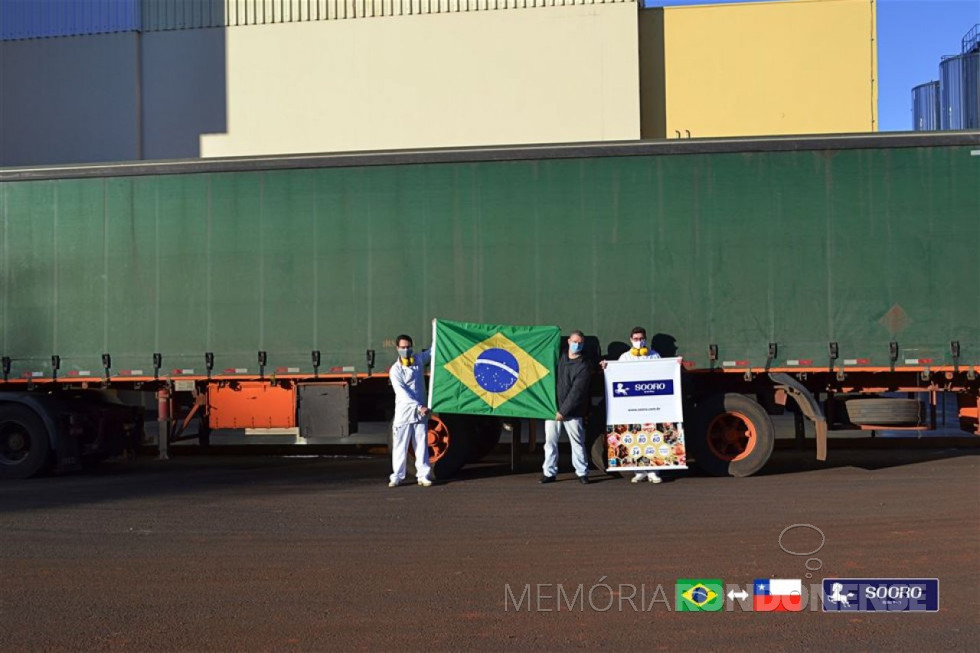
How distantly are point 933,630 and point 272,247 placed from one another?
30.9ft

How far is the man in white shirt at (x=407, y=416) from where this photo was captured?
11984mm

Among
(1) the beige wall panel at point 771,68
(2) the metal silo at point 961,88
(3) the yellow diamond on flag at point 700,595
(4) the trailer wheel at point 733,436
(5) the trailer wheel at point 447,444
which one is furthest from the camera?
(2) the metal silo at point 961,88

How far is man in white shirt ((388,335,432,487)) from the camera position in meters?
→ 12.0

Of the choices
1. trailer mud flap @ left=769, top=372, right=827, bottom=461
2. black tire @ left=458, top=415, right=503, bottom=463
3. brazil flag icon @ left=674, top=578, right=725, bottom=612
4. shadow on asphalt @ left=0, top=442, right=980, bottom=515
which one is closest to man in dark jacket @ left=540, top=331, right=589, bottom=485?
shadow on asphalt @ left=0, top=442, right=980, bottom=515

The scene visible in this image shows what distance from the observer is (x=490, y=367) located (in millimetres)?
12406

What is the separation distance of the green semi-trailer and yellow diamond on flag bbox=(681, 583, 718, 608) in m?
5.73

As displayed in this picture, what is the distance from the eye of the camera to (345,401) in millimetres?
12945

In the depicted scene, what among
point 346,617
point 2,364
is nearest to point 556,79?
point 2,364

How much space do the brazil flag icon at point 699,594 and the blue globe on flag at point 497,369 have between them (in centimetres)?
571

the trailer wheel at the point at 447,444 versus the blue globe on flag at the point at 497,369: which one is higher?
the blue globe on flag at the point at 497,369

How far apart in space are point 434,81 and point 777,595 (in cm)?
1741

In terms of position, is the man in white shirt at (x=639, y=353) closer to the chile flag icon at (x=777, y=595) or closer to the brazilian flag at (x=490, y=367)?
the brazilian flag at (x=490, y=367)

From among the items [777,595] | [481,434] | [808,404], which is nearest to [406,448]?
[481,434]

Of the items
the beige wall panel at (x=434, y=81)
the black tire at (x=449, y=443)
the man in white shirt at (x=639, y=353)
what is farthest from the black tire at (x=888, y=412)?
the beige wall panel at (x=434, y=81)
